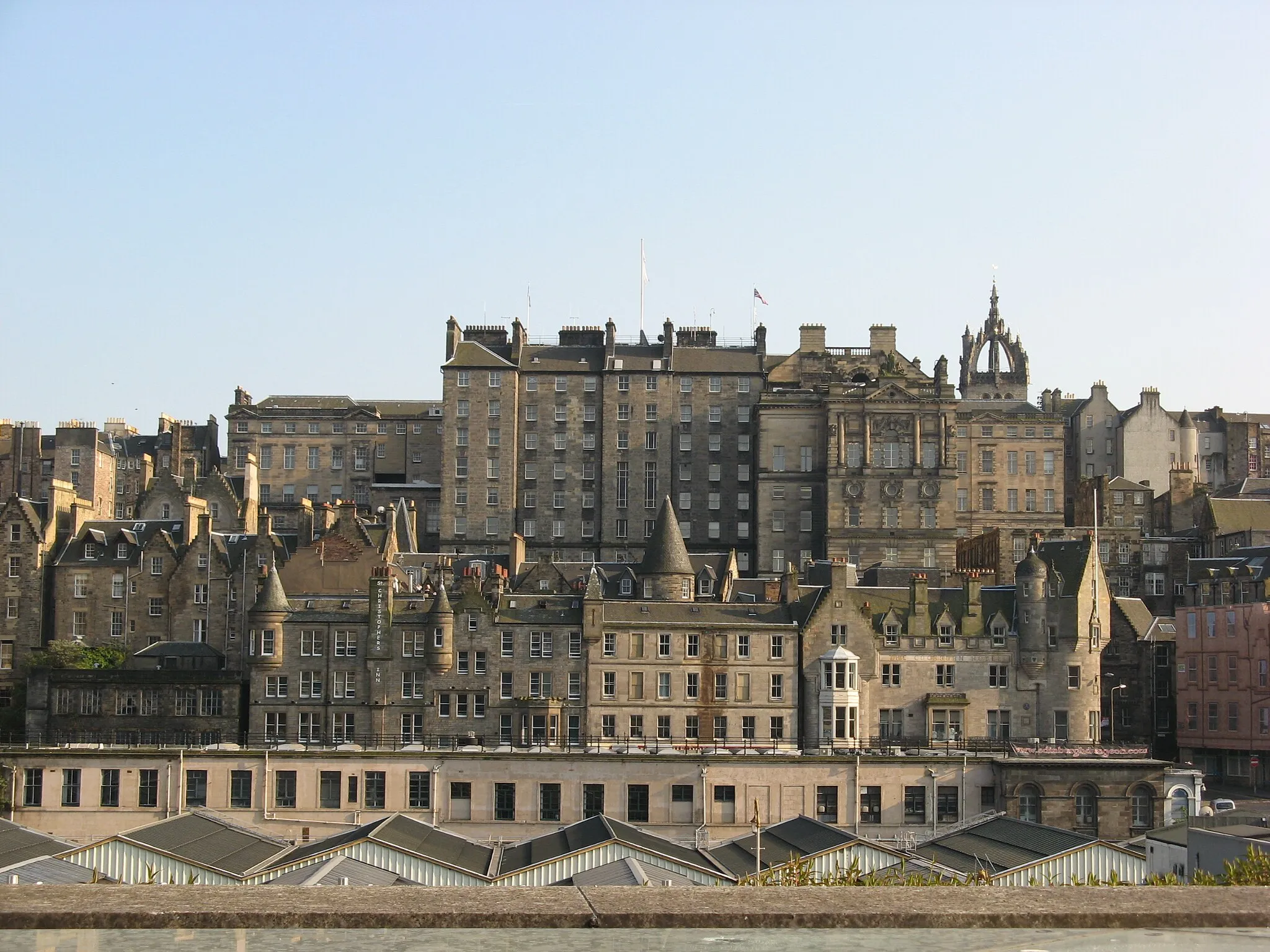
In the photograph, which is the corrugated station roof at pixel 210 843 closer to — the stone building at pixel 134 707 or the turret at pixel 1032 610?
the stone building at pixel 134 707

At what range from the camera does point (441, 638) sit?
8462 centimetres

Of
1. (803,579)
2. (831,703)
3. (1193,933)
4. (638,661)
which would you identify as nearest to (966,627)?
(831,703)

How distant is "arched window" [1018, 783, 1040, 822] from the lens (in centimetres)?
7488

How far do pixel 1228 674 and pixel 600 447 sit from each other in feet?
179

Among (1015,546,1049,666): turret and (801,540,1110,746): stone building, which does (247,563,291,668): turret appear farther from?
(1015,546,1049,666): turret

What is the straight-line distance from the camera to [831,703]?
8412cm

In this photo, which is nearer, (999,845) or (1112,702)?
(999,845)

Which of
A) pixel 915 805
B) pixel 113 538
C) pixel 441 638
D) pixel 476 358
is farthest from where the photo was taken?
pixel 476 358

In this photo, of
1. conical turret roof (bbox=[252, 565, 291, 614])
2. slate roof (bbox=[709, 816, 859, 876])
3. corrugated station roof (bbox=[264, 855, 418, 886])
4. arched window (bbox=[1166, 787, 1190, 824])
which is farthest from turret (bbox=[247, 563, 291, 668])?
arched window (bbox=[1166, 787, 1190, 824])

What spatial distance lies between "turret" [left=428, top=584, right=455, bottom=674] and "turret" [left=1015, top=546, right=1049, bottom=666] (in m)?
31.1

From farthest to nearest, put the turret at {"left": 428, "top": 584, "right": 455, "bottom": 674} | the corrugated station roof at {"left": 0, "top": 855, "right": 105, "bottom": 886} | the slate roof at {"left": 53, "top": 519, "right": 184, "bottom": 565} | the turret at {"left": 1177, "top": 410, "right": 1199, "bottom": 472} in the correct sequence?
1. the turret at {"left": 1177, "top": 410, "right": 1199, "bottom": 472}
2. the slate roof at {"left": 53, "top": 519, "right": 184, "bottom": 565}
3. the turret at {"left": 428, "top": 584, "right": 455, "bottom": 674}
4. the corrugated station roof at {"left": 0, "top": 855, "right": 105, "bottom": 886}

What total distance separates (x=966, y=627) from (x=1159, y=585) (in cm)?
3636

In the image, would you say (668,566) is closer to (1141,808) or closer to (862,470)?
(862,470)

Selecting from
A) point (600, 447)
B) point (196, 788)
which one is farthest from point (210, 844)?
point (600, 447)
